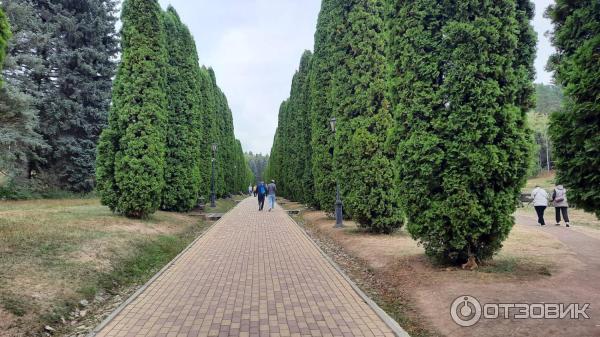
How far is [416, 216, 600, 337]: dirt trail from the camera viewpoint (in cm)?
405

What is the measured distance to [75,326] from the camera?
187 inches

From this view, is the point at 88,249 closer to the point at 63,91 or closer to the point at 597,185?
the point at 597,185

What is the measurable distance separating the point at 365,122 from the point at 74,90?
1928 cm

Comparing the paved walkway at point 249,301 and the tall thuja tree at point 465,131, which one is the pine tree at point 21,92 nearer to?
the paved walkway at point 249,301

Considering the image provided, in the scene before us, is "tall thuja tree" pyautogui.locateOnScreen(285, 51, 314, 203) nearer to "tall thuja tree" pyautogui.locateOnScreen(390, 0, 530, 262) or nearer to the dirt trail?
"tall thuja tree" pyautogui.locateOnScreen(390, 0, 530, 262)

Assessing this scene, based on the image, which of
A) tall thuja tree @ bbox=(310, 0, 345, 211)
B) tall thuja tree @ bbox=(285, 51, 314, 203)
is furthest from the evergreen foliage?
tall thuja tree @ bbox=(310, 0, 345, 211)

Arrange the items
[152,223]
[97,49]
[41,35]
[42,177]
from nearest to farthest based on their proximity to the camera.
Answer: [152,223], [41,35], [42,177], [97,49]

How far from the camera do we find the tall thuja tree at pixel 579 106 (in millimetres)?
3742

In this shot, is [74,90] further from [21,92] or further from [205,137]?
[205,137]

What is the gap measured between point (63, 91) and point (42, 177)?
17.7ft

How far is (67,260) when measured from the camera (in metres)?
6.59

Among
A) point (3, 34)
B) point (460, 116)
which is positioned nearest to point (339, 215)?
point (460, 116)

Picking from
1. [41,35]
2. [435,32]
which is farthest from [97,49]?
[435,32]

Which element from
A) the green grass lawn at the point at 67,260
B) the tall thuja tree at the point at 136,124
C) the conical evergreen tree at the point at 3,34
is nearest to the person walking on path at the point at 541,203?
the green grass lawn at the point at 67,260
